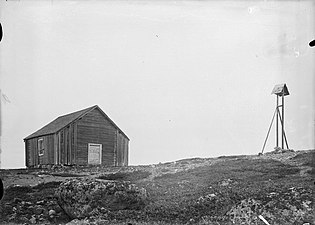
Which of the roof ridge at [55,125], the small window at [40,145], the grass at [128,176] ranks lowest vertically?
the grass at [128,176]

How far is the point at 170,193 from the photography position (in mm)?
3391

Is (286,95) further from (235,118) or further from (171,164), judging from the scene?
(171,164)

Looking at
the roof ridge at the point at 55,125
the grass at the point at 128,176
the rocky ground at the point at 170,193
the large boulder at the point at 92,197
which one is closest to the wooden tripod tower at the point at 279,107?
the rocky ground at the point at 170,193

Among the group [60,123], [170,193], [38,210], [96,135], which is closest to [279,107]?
[170,193]

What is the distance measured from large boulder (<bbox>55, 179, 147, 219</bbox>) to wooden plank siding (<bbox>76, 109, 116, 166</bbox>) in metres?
0.24

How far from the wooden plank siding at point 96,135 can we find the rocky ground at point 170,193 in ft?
0.33

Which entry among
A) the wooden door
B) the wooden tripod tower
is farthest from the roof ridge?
the wooden tripod tower

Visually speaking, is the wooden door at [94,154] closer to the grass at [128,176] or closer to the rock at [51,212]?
the grass at [128,176]

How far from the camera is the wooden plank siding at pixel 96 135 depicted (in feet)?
11.4

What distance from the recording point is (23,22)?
3.43 m

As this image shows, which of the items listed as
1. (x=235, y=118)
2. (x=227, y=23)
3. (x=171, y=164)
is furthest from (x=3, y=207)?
(x=227, y=23)

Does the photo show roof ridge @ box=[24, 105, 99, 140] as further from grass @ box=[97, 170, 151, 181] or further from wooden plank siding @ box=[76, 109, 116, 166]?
grass @ box=[97, 170, 151, 181]

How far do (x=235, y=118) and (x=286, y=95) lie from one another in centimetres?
44

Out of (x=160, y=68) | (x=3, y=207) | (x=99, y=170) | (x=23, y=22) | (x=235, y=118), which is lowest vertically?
(x=3, y=207)
